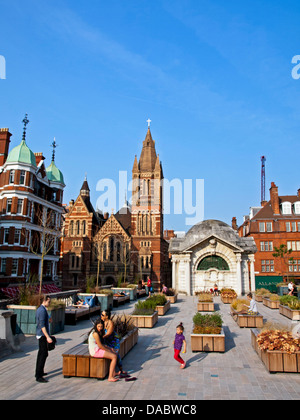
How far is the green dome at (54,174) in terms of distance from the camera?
42.2m

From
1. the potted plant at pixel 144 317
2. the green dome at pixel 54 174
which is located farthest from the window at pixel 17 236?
the potted plant at pixel 144 317

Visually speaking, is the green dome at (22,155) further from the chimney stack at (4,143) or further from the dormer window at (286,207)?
the dormer window at (286,207)

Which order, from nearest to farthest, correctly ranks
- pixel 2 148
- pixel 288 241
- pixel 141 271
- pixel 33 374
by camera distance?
pixel 33 374, pixel 2 148, pixel 288 241, pixel 141 271

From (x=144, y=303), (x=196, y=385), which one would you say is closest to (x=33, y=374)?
(x=196, y=385)

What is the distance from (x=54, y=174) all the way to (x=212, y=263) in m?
23.7

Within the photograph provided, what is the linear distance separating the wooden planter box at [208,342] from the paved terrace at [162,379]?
24cm

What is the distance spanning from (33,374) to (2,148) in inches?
1396

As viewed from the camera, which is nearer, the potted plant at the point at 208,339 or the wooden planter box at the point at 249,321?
the potted plant at the point at 208,339

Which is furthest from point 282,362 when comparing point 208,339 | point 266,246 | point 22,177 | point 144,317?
point 266,246

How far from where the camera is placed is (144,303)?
1642 centimetres

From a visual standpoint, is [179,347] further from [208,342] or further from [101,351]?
[101,351]

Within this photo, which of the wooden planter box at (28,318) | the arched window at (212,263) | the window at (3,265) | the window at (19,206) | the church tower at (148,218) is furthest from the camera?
the church tower at (148,218)

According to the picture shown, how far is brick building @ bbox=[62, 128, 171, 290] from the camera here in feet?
198

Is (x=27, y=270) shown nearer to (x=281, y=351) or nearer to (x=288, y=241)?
(x=281, y=351)
